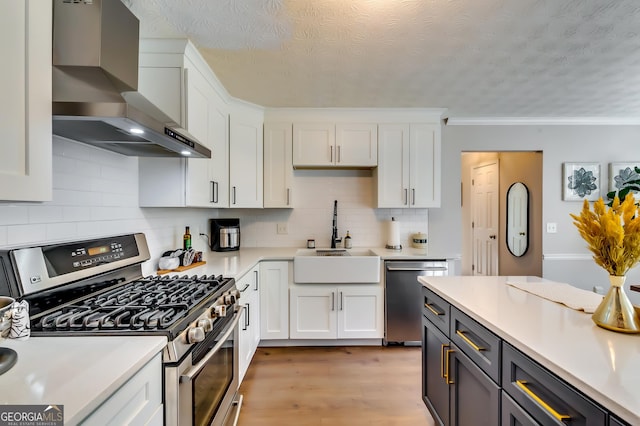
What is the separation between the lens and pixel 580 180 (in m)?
3.44

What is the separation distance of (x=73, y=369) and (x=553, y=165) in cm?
440

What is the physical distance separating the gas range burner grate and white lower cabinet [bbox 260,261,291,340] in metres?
1.11

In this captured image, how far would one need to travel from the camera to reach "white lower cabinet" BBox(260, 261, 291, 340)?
2.76 m

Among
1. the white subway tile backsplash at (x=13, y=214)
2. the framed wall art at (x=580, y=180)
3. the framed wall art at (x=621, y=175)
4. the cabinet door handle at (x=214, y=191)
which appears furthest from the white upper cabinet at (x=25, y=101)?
the framed wall art at (x=621, y=175)

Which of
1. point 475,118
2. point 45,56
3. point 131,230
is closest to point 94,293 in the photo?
point 131,230

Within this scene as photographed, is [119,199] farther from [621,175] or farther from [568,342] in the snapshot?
[621,175]

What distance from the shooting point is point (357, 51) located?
1.96 meters

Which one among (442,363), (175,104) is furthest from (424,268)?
(175,104)

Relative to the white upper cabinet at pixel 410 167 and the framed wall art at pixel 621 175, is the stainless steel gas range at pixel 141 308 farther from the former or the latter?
the framed wall art at pixel 621 175

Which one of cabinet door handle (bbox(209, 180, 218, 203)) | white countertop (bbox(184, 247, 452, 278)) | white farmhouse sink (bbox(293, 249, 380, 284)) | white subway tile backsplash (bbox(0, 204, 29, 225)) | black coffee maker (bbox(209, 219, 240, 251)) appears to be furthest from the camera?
black coffee maker (bbox(209, 219, 240, 251))

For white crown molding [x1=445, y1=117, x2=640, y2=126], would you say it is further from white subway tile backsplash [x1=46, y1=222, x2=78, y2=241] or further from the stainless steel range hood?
white subway tile backsplash [x1=46, y1=222, x2=78, y2=241]

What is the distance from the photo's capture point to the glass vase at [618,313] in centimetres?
99

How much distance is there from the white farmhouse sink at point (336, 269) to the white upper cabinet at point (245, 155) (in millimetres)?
779

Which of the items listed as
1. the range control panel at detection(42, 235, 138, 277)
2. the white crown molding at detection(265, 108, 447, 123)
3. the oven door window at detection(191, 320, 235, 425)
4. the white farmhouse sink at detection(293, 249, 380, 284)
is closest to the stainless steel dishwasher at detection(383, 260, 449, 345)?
the white farmhouse sink at detection(293, 249, 380, 284)
